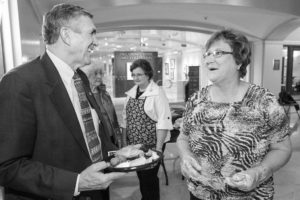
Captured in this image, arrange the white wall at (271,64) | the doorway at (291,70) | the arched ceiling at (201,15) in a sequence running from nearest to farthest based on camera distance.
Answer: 1. the arched ceiling at (201,15)
2. the white wall at (271,64)
3. the doorway at (291,70)

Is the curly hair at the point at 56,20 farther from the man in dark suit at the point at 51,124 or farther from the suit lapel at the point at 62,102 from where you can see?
the suit lapel at the point at 62,102

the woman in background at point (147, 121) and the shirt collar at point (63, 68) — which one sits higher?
the shirt collar at point (63, 68)

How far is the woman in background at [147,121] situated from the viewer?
2379 mm

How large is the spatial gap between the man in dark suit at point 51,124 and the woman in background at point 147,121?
1.22 metres

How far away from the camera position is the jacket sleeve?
92 cm

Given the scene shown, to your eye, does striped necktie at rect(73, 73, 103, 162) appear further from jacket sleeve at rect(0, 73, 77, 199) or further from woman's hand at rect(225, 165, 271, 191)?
woman's hand at rect(225, 165, 271, 191)

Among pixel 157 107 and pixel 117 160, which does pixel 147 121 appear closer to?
pixel 157 107

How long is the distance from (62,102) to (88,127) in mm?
203

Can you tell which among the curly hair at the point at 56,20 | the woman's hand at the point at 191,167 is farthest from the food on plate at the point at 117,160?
the curly hair at the point at 56,20

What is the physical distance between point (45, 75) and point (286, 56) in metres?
10.8

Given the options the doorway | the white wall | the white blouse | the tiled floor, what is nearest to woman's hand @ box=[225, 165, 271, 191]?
the white blouse

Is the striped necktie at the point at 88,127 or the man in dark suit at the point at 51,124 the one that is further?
the striped necktie at the point at 88,127

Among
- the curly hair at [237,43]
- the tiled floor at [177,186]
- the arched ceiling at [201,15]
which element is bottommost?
the tiled floor at [177,186]

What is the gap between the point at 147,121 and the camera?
7.93 feet
